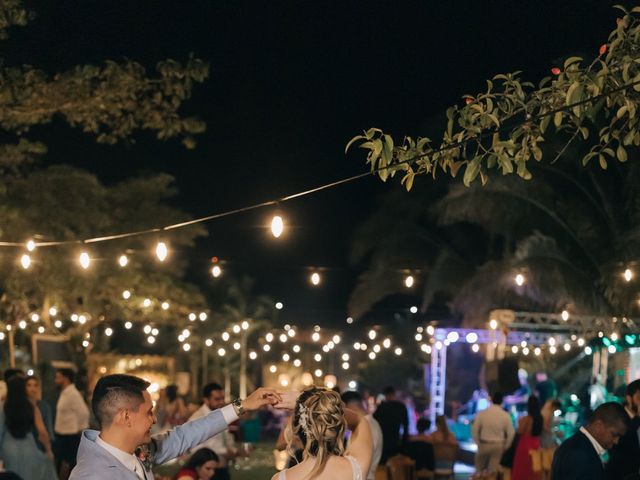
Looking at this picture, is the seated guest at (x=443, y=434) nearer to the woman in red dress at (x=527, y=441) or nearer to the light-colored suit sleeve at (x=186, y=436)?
the woman in red dress at (x=527, y=441)

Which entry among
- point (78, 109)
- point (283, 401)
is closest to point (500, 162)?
point (283, 401)

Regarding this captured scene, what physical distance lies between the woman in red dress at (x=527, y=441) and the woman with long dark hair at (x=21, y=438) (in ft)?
19.5

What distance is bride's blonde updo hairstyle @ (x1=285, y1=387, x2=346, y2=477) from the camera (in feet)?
19.8

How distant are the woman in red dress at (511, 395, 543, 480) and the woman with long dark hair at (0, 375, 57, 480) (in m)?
5.93

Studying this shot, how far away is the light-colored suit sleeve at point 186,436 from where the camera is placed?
5996mm

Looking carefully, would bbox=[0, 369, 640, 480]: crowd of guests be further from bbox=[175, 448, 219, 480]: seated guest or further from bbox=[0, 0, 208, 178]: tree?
bbox=[0, 0, 208, 178]: tree

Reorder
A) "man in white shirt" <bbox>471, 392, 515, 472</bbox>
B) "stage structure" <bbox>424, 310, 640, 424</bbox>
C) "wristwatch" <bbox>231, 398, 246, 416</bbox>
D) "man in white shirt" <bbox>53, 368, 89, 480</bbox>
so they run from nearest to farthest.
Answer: "wristwatch" <bbox>231, 398, 246, 416</bbox>, "man in white shirt" <bbox>53, 368, 89, 480</bbox>, "man in white shirt" <bbox>471, 392, 515, 472</bbox>, "stage structure" <bbox>424, 310, 640, 424</bbox>

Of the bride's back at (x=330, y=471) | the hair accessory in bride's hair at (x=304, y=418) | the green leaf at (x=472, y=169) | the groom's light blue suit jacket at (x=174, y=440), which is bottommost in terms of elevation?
the bride's back at (x=330, y=471)

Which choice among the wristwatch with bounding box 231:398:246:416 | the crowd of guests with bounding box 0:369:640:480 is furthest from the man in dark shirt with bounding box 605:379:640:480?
the wristwatch with bounding box 231:398:246:416

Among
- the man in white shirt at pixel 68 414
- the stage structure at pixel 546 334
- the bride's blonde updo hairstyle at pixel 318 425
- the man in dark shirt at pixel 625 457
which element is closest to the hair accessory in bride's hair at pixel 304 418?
the bride's blonde updo hairstyle at pixel 318 425

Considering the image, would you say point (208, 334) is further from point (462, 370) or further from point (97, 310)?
point (97, 310)

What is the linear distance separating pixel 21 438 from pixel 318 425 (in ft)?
23.6

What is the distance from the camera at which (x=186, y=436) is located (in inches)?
237

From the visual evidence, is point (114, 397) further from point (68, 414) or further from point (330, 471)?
point (68, 414)
